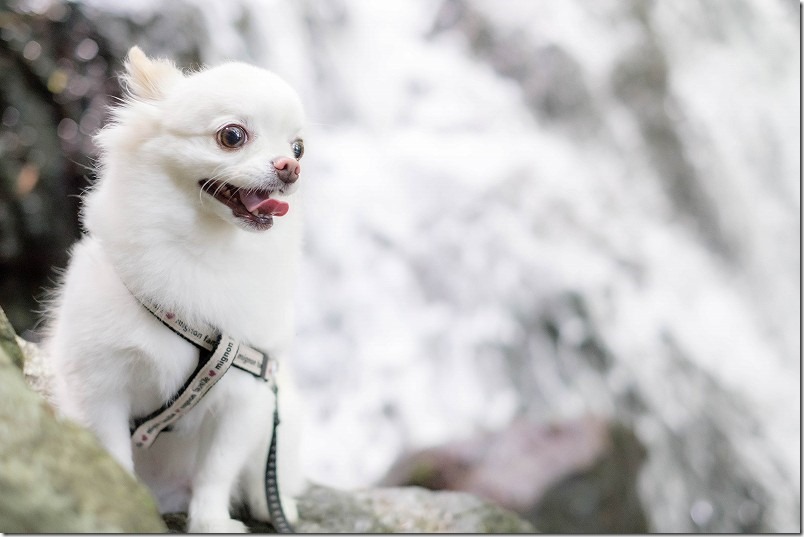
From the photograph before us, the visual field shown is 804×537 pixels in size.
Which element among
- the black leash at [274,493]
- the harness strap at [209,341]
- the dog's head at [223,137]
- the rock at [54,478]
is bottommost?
the black leash at [274,493]

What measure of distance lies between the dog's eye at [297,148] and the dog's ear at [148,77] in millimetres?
230

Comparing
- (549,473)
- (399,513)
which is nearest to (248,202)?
(399,513)

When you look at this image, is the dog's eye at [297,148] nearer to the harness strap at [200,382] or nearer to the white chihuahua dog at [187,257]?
the white chihuahua dog at [187,257]

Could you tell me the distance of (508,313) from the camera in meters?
3.93

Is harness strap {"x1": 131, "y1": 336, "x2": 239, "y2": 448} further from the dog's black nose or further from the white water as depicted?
the white water

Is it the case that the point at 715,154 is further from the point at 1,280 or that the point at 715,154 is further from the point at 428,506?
the point at 1,280

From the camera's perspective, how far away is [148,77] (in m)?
1.29

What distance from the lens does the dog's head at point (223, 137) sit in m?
1.19

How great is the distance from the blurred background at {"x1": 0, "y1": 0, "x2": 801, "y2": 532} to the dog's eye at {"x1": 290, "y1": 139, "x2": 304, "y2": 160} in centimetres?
186

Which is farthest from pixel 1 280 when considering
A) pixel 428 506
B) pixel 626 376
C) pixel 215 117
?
pixel 626 376

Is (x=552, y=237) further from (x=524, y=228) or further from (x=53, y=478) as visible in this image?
(x=53, y=478)

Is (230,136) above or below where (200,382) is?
above

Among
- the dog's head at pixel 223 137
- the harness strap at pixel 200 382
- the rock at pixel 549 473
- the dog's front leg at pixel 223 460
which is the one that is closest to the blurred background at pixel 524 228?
the rock at pixel 549 473

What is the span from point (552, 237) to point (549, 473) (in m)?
1.60
